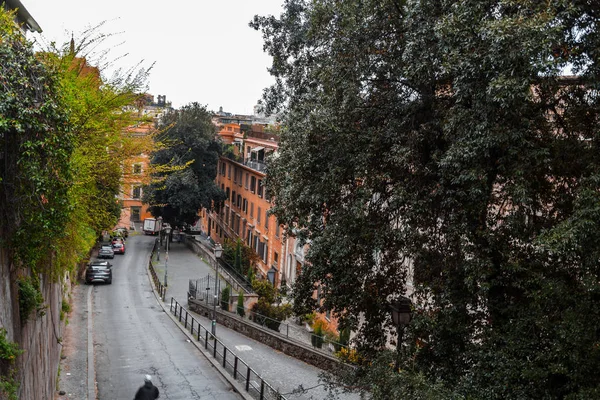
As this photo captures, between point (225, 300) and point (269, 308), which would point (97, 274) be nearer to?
point (225, 300)

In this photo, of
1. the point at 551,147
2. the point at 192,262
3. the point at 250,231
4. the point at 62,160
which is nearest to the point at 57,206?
the point at 62,160

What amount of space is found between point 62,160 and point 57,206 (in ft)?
2.69

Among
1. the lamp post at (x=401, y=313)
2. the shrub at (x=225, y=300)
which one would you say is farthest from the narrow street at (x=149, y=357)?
the lamp post at (x=401, y=313)

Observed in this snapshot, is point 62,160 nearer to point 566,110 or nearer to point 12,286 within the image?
point 12,286

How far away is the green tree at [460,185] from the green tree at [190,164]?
111 ft

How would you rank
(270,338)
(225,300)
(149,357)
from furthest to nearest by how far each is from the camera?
1. (225,300)
2. (270,338)
3. (149,357)

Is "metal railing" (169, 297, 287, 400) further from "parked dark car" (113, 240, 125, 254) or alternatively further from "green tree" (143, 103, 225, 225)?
"parked dark car" (113, 240, 125, 254)

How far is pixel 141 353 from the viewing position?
19281mm

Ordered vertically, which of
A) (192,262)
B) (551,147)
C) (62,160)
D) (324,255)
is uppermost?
(551,147)

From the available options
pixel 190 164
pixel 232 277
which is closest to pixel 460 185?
pixel 232 277

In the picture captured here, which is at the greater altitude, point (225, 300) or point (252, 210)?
point (252, 210)

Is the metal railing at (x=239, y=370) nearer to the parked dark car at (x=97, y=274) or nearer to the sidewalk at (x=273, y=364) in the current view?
the sidewalk at (x=273, y=364)

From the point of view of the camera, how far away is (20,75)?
7.82 metres

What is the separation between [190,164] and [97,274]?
16.9 m
